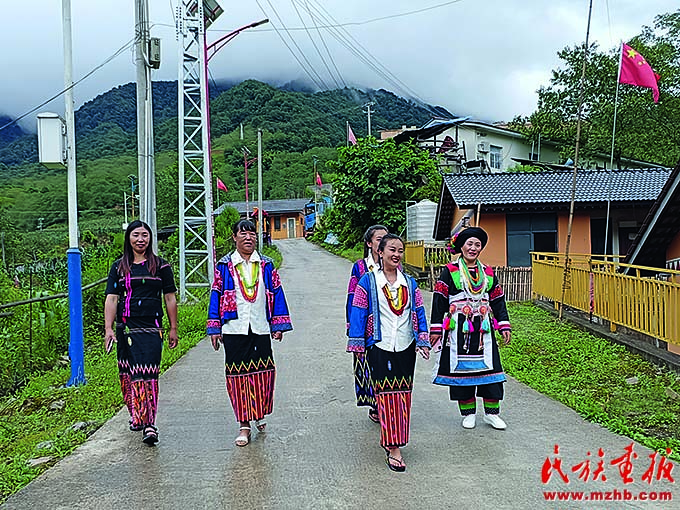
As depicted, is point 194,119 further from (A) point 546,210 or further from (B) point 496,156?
(B) point 496,156

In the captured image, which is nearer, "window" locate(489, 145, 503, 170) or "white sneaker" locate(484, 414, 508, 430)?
"white sneaker" locate(484, 414, 508, 430)

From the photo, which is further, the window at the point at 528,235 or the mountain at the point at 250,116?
the mountain at the point at 250,116

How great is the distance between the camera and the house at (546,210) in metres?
21.0

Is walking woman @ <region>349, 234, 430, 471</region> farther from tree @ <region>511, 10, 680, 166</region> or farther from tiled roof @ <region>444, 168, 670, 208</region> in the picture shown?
tree @ <region>511, 10, 680, 166</region>

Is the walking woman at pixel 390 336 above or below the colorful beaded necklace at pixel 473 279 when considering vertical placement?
below

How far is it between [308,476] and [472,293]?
6.68 feet

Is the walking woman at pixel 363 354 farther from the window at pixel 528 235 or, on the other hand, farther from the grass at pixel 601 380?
the window at pixel 528 235

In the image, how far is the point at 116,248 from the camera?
1435 cm

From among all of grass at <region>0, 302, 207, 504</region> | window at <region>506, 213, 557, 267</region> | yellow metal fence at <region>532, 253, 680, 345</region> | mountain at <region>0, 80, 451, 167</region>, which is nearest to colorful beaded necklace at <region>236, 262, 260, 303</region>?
grass at <region>0, 302, 207, 504</region>

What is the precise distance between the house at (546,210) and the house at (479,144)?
17.0 meters

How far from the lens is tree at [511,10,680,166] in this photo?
30484 millimetres

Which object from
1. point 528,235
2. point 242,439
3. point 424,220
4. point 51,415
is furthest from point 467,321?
point 424,220

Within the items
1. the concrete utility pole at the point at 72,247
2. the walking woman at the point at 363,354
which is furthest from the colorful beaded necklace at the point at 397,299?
the concrete utility pole at the point at 72,247

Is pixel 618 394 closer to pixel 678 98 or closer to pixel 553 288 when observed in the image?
pixel 553 288
